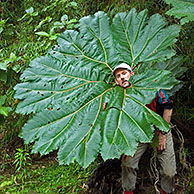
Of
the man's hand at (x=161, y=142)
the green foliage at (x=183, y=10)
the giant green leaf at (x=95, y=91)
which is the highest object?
the green foliage at (x=183, y=10)

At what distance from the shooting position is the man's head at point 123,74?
1.60m

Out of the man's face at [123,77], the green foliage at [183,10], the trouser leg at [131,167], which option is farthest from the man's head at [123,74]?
the trouser leg at [131,167]

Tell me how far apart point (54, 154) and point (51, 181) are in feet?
1.86

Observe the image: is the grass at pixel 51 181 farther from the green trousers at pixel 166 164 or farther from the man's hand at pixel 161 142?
the man's hand at pixel 161 142

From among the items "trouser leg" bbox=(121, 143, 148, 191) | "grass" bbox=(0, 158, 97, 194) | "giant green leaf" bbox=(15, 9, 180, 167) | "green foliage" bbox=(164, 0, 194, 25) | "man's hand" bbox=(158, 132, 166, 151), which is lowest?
"grass" bbox=(0, 158, 97, 194)

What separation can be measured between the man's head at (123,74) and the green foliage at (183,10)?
1.39 feet

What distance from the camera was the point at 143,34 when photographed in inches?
68.1

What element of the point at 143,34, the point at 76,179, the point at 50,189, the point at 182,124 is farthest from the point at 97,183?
the point at 143,34

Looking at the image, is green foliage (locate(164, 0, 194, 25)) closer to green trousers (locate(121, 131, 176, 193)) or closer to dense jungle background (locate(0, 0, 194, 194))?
dense jungle background (locate(0, 0, 194, 194))

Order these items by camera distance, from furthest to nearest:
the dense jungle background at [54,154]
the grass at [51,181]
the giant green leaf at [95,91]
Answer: the grass at [51,181] → the dense jungle background at [54,154] → the giant green leaf at [95,91]

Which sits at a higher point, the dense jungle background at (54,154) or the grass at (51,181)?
the dense jungle background at (54,154)

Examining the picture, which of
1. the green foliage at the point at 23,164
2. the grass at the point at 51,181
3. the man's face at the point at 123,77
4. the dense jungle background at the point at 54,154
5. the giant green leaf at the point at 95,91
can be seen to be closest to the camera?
the giant green leaf at the point at 95,91

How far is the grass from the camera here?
9.75ft

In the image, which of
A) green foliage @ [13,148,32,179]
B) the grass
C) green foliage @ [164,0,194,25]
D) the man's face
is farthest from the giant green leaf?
green foliage @ [13,148,32,179]
